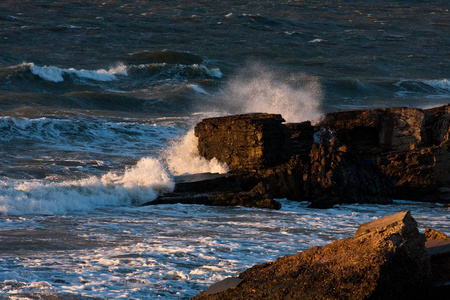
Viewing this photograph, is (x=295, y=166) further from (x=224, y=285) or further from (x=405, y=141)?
(x=224, y=285)

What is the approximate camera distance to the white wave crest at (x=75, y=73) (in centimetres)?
2636

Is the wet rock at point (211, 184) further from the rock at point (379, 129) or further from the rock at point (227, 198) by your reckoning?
the rock at point (379, 129)

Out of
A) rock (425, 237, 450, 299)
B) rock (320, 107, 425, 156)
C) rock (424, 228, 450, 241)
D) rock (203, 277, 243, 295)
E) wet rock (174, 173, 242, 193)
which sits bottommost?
rock (203, 277, 243, 295)

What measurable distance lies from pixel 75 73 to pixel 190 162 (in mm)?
18221

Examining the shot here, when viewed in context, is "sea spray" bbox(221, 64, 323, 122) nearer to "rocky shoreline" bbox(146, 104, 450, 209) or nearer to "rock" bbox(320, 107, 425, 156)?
"rock" bbox(320, 107, 425, 156)

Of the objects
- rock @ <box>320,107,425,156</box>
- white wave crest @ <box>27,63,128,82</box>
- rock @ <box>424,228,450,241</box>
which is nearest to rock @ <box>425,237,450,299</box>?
rock @ <box>424,228,450,241</box>

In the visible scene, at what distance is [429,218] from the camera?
26.6 feet

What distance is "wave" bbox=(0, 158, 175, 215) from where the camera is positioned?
25.7ft

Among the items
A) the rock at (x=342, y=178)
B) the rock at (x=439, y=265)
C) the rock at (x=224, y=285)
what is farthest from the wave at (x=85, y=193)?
the rock at (x=439, y=265)

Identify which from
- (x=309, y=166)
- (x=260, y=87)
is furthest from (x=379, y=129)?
(x=260, y=87)

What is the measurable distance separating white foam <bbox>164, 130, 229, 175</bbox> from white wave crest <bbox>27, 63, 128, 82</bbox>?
52.7ft

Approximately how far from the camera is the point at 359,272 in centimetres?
379

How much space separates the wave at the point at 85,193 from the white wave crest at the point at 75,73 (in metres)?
17.7

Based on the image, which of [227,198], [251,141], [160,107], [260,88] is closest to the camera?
[227,198]
